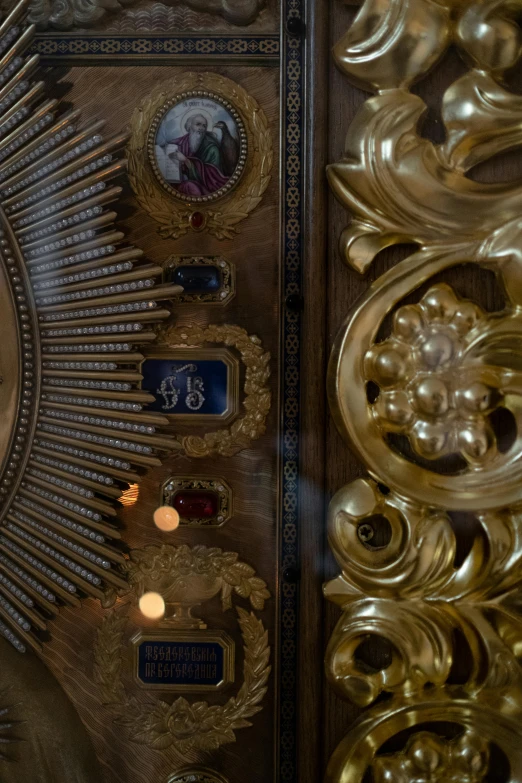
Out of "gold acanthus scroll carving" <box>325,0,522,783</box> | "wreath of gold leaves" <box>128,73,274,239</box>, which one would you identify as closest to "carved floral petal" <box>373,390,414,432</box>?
"gold acanthus scroll carving" <box>325,0,522,783</box>

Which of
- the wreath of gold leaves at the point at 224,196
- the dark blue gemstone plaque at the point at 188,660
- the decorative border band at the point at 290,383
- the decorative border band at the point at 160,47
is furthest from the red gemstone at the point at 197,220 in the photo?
the dark blue gemstone plaque at the point at 188,660

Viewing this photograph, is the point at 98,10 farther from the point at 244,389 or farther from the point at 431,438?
the point at 431,438

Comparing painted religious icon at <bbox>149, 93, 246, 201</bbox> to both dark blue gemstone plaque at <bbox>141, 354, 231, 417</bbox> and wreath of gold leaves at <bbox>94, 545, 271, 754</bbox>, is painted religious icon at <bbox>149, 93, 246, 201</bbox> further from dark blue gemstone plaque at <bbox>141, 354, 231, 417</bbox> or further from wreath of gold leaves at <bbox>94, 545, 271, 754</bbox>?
wreath of gold leaves at <bbox>94, 545, 271, 754</bbox>

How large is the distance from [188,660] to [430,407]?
0.58m

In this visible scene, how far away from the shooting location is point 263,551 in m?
1.30

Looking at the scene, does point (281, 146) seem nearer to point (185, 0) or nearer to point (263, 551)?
point (185, 0)

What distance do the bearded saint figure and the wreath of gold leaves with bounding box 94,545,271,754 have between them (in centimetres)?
60

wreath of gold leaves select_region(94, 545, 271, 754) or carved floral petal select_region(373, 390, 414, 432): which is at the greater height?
carved floral petal select_region(373, 390, 414, 432)

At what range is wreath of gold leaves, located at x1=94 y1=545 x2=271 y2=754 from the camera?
1.30 m

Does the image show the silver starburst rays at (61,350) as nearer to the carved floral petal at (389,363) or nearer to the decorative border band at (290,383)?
the decorative border band at (290,383)

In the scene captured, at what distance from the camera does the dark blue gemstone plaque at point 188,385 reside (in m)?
1.30

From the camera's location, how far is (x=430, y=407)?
1.20m

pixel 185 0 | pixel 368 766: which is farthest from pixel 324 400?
pixel 185 0

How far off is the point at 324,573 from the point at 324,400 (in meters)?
0.28
